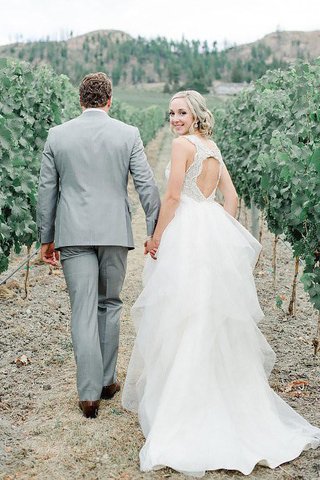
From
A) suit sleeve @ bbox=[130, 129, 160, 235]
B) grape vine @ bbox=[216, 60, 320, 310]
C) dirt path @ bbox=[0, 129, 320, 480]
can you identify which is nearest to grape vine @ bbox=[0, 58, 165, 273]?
dirt path @ bbox=[0, 129, 320, 480]

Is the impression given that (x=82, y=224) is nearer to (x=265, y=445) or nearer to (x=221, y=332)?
(x=221, y=332)

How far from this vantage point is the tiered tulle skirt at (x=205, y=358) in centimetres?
343

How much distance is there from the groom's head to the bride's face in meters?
0.42

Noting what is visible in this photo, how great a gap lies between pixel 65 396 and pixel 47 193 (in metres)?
1.30

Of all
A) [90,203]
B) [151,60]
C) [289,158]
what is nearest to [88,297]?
[90,203]

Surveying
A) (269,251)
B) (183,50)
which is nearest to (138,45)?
(183,50)

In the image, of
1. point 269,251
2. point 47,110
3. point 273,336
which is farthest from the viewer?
point 269,251

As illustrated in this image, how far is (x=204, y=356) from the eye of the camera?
358 centimetres

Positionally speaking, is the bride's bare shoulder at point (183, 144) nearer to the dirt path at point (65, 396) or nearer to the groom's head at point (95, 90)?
the groom's head at point (95, 90)

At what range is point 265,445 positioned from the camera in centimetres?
347

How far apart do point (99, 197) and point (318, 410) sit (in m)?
1.80

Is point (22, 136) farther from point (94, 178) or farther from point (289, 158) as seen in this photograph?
point (289, 158)

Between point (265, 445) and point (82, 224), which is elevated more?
point (82, 224)

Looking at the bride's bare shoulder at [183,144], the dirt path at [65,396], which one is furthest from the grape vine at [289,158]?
the dirt path at [65,396]
